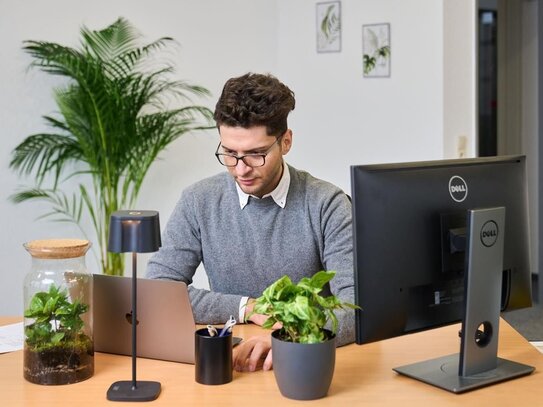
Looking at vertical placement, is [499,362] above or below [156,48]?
below

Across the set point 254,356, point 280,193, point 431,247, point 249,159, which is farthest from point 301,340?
point 280,193

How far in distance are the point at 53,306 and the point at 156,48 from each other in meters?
2.91

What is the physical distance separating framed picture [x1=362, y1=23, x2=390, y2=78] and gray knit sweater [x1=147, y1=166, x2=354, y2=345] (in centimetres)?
218

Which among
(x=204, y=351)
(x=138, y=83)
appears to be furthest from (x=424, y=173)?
(x=138, y=83)

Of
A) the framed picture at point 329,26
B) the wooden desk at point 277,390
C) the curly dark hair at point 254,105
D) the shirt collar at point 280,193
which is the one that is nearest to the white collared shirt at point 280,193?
the shirt collar at point 280,193

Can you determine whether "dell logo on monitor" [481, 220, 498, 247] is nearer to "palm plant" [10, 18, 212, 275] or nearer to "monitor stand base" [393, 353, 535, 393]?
"monitor stand base" [393, 353, 535, 393]

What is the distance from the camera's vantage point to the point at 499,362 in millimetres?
1886

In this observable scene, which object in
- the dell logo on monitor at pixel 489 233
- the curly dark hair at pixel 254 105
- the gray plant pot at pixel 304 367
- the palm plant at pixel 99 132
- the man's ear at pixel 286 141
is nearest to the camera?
the gray plant pot at pixel 304 367

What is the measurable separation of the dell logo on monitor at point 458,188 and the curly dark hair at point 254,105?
66 cm

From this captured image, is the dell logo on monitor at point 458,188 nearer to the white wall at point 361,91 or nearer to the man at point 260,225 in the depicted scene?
the man at point 260,225

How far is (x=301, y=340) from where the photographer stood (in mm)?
1667

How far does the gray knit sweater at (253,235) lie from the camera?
2453mm

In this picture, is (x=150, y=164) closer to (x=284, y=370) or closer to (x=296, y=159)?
(x=296, y=159)

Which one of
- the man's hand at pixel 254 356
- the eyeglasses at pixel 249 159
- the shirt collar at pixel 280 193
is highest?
the eyeglasses at pixel 249 159
